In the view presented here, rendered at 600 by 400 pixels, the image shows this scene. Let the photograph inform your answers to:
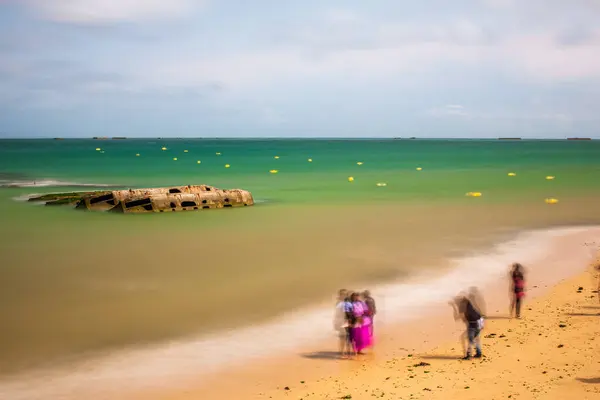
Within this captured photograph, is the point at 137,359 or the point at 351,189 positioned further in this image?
the point at 351,189

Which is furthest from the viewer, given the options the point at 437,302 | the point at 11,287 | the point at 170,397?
the point at 11,287

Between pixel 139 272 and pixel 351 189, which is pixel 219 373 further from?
pixel 351 189

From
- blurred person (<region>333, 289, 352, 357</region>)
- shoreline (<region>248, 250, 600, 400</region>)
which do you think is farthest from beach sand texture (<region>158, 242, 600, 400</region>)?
blurred person (<region>333, 289, 352, 357</region>)

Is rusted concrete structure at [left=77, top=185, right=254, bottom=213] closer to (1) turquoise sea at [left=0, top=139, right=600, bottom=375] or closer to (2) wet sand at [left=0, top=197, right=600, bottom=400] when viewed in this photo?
(1) turquoise sea at [left=0, top=139, right=600, bottom=375]

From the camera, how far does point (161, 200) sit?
133 feet

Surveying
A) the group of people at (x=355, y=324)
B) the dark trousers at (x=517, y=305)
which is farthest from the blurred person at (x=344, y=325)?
the dark trousers at (x=517, y=305)

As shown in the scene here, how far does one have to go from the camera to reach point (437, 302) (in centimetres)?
1927

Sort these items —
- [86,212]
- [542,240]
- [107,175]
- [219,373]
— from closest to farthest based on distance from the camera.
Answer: [219,373], [542,240], [86,212], [107,175]

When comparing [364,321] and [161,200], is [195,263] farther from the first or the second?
[161,200]

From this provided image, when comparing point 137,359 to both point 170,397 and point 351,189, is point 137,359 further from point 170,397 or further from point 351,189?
point 351,189

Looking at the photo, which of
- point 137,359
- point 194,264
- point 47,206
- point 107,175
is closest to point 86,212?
point 47,206

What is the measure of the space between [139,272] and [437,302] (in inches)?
466

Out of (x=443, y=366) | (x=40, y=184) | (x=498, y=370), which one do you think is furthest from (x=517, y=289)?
(x=40, y=184)

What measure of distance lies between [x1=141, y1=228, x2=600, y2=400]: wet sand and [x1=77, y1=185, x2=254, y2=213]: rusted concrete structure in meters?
26.1
